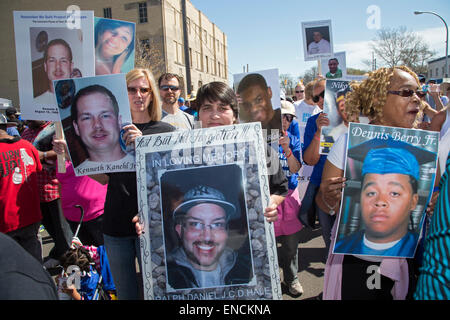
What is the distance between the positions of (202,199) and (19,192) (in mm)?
2562

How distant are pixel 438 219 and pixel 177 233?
1.12 m

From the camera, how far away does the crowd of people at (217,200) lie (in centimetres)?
102

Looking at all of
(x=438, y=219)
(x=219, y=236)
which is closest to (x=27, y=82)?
(x=219, y=236)

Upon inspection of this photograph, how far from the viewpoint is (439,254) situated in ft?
3.22

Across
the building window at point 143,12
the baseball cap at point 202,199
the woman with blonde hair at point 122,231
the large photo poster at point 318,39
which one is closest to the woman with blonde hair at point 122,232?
the woman with blonde hair at point 122,231

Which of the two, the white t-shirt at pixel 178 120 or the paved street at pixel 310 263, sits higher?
the white t-shirt at pixel 178 120

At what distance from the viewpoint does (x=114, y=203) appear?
225cm

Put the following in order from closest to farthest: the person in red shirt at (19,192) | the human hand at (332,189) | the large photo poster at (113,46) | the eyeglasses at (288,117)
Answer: the human hand at (332,189) → the large photo poster at (113,46) → the person in red shirt at (19,192) → the eyeglasses at (288,117)

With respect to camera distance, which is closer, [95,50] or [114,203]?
[114,203]

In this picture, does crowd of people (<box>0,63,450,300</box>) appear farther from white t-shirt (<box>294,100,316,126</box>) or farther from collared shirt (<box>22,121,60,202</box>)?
white t-shirt (<box>294,100,316,126</box>)

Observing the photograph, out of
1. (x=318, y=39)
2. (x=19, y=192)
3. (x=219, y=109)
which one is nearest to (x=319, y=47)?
(x=318, y=39)

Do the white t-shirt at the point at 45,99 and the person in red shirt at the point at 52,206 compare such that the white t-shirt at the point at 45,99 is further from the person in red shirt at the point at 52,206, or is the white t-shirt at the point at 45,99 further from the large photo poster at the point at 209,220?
the person in red shirt at the point at 52,206

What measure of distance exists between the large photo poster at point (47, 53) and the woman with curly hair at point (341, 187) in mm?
1984
